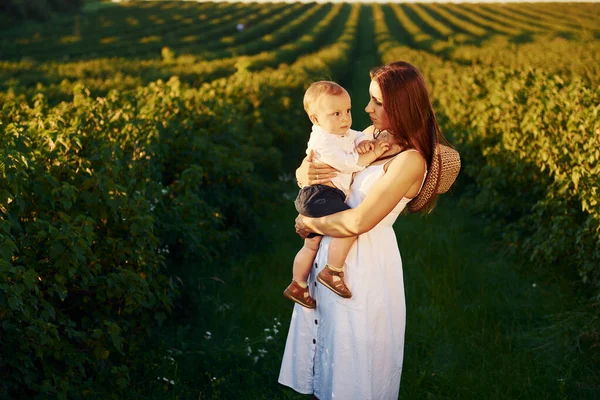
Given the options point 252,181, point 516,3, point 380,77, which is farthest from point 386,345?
point 516,3

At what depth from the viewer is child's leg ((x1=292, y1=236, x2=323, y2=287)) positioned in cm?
342

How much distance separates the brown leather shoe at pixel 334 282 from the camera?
3166 mm

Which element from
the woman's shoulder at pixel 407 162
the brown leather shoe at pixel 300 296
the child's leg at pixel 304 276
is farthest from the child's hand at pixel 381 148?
the brown leather shoe at pixel 300 296

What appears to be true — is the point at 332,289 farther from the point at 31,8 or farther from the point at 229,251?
the point at 31,8

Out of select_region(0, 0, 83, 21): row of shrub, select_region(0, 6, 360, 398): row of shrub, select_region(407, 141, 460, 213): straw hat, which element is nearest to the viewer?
select_region(407, 141, 460, 213): straw hat

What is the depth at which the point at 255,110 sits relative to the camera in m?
11.5

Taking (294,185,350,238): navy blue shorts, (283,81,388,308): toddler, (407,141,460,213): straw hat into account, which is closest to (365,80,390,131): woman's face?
(283,81,388,308): toddler

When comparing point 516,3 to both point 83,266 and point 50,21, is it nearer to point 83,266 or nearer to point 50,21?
point 50,21

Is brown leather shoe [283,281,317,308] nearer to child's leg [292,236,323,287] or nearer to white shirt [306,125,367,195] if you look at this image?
child's leg [292,236,323,287]

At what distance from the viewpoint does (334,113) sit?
324 centimetres

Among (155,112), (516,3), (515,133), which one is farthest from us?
(516,3)

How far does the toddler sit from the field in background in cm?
145

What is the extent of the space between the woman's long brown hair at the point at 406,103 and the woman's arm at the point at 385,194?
8 cm

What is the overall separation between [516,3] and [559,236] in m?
93.9
